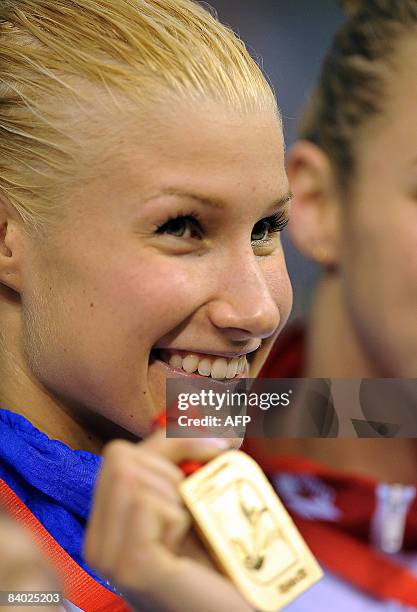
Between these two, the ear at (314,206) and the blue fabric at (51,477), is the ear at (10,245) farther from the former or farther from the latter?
the ear at (314,206)

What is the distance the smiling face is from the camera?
58 cm

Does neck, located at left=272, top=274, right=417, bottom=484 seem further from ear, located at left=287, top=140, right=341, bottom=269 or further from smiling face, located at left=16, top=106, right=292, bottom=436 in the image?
smiling face, located at left=16, top=106, right=292, bottom=436

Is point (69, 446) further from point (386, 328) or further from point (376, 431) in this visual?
point (386, 328)

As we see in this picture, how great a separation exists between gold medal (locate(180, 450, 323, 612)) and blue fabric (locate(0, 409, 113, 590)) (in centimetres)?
19

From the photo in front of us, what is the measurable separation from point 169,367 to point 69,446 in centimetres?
12

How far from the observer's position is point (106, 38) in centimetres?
60

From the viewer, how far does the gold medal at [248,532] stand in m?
0.43

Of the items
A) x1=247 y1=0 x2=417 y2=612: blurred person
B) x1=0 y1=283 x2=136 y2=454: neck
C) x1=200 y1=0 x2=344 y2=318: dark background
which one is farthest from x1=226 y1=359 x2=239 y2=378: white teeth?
x1=200 y1=0 x2=344 y2=318: dark background


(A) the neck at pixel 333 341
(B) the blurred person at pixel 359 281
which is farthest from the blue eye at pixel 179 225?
(A) the neck at pixel 333 341

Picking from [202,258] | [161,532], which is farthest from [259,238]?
[161,532]

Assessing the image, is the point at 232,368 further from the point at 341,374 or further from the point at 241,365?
the point at 341,374

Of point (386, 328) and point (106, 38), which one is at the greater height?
point (106, 38)

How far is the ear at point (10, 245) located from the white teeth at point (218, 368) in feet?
0.51

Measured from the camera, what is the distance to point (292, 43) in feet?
3.38
